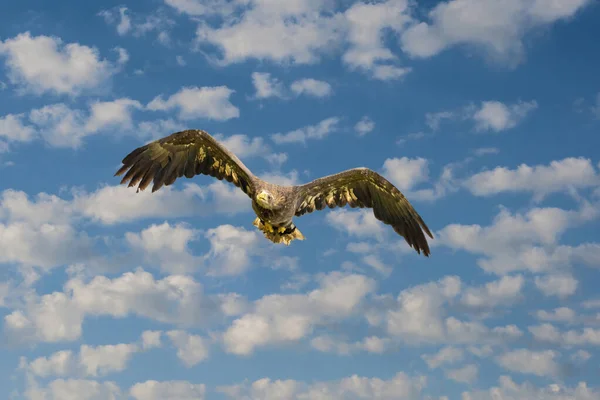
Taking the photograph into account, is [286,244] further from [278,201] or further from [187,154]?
[187,154]

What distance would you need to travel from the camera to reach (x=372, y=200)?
51.9ft

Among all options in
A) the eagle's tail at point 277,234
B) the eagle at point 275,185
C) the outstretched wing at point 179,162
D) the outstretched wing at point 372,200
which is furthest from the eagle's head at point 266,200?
the outstretched wing at point 372,200

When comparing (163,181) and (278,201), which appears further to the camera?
(163,181)

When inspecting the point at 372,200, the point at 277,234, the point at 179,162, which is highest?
the point at 179,162

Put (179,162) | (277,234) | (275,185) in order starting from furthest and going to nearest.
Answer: (179,162), (277,234), (275,185)

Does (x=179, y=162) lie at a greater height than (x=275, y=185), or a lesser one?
greater

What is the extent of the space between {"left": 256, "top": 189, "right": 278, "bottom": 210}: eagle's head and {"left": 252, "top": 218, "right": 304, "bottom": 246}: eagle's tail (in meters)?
0.88

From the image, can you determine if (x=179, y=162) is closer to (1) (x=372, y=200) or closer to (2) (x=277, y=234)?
(2) (x=277, y=234)

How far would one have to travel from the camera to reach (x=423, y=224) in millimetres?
15547

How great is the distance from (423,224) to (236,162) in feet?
16.3

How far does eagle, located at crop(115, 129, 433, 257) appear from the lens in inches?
547

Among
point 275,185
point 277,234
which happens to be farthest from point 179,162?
point 277,234

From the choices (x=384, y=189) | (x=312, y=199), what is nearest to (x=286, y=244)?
(x=312, y=199)

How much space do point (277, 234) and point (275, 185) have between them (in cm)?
124
